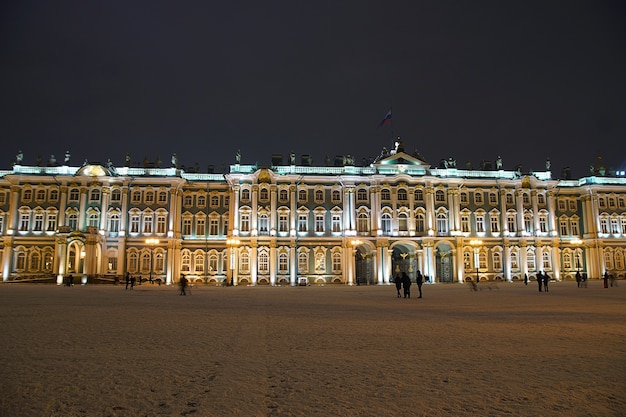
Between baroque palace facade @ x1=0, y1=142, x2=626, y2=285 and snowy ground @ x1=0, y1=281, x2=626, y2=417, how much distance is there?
3906cm

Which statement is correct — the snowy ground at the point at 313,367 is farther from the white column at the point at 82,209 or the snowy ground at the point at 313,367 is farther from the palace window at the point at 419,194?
the palace window at the point at 419,194

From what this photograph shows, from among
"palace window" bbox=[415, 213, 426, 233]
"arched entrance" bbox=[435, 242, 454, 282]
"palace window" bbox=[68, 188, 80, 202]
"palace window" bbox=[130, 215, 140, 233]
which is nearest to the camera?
"palace window" bbox=[68, 188, 80, 202]

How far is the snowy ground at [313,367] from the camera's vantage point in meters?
6.42

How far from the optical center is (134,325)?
14.4 m

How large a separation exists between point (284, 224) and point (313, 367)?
1857 inches

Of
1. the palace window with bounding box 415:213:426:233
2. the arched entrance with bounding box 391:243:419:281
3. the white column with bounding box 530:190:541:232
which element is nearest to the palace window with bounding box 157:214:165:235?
the arched entrance with bounding box 391:243:419:281

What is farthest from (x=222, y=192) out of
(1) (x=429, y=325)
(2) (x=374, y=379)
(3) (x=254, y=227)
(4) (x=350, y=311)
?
(2) (x=374, y=379)

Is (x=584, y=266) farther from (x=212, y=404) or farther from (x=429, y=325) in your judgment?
(x=212, y=404)

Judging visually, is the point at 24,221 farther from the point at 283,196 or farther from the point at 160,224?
the point at 283,196

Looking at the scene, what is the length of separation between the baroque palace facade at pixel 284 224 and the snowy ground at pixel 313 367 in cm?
3906

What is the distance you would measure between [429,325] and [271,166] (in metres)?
44.6

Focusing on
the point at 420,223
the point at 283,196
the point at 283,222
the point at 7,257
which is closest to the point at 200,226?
the point at 283,222

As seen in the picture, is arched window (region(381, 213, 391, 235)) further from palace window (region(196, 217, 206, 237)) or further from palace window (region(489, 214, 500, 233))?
palace window (region(196, 217, 206, 237))

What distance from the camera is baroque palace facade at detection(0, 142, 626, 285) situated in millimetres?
53625
